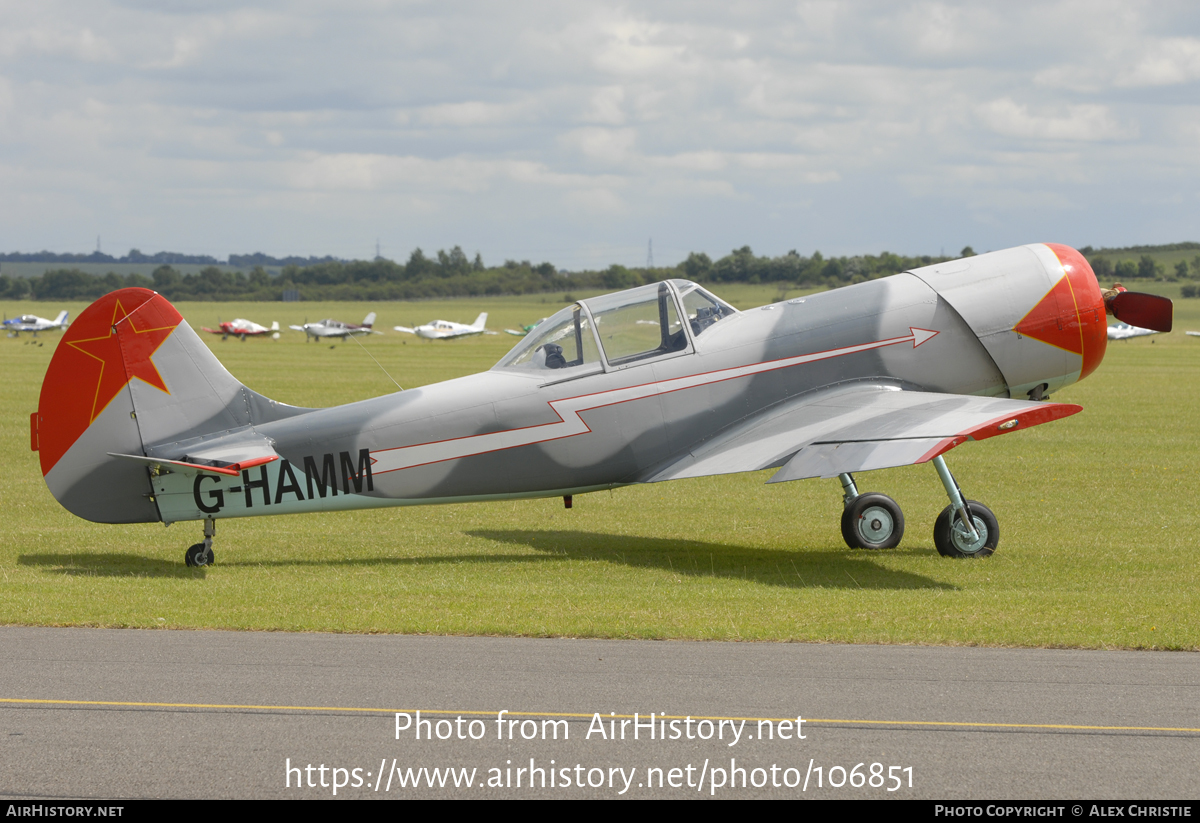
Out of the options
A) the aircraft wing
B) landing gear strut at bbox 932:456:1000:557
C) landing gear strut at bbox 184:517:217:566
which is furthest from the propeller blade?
landing gear strut at bbox 184:517:217:566

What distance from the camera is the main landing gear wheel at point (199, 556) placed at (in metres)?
10.6

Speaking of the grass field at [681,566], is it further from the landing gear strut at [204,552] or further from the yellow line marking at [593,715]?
the yellow line marking at [593,715]

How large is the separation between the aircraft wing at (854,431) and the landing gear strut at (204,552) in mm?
4181

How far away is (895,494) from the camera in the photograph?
52.8ft

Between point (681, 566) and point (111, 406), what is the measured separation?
17.9 feet

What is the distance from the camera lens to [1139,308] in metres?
12.2

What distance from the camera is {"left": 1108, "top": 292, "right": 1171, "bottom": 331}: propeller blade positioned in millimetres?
12227

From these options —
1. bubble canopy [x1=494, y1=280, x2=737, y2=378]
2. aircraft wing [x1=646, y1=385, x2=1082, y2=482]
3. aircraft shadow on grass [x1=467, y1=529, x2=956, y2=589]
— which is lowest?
aircraft shadow on grass [x1=467, y1=529, x2=956, y2=589]

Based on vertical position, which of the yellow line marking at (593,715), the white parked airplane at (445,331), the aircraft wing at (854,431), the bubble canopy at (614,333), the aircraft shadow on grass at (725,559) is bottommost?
the aircraft shadow on grass at (725,559)

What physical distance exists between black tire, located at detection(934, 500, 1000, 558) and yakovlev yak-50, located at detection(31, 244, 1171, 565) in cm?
2

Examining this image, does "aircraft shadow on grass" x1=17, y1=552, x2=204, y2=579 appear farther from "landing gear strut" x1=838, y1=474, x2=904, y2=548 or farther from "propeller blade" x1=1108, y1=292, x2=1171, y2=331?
"propeller blade" x1=1108, y1=292, x2=1171, y2=331

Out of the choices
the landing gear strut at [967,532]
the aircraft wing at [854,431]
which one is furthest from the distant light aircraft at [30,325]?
the landing gear strut at [967,532]

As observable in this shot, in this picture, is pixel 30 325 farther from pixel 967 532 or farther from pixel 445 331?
pixel 967 532

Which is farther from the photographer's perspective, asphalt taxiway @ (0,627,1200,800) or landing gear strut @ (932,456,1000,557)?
landing gear strut @ (932,456,1000,557)
